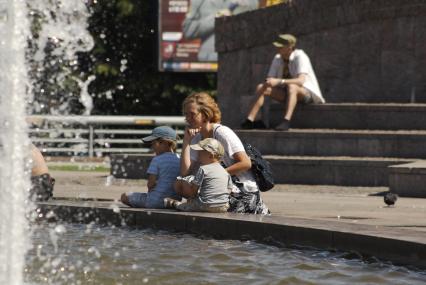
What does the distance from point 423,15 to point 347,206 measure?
632 centimetres

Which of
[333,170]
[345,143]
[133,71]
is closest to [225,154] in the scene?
[333,170]

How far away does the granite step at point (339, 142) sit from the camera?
54.3 feet

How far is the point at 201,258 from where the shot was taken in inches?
360

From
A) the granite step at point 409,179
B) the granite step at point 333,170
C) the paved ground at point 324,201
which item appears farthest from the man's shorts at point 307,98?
the granite step at point 409,179

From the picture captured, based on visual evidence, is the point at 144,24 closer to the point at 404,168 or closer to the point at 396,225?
the point at 404,168

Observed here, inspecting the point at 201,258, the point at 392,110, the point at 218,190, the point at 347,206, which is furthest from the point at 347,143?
the point at 201,258

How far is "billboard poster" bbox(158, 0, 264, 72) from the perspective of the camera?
39531 mm

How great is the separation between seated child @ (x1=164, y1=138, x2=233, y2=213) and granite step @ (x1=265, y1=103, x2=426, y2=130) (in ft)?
21.8

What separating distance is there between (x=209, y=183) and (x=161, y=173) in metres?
0.93

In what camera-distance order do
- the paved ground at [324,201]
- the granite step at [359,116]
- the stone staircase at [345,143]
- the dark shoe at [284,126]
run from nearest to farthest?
1. the paved ground at [324,201]
2. the stone staircase at [345,143]
3. the granite step at [359,116]
4. the dark shoe at [284,126]

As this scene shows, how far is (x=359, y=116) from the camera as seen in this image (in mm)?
17688

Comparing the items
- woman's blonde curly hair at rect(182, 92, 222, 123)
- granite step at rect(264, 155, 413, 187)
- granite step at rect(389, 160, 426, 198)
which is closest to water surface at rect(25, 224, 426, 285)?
woman's blonde curly hair at rect(182, 92, 222, 123)

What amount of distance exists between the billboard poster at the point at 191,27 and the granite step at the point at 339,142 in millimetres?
22047

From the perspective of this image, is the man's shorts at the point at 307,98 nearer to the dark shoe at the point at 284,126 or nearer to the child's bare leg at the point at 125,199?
the dark shoe at the point at 284,126
